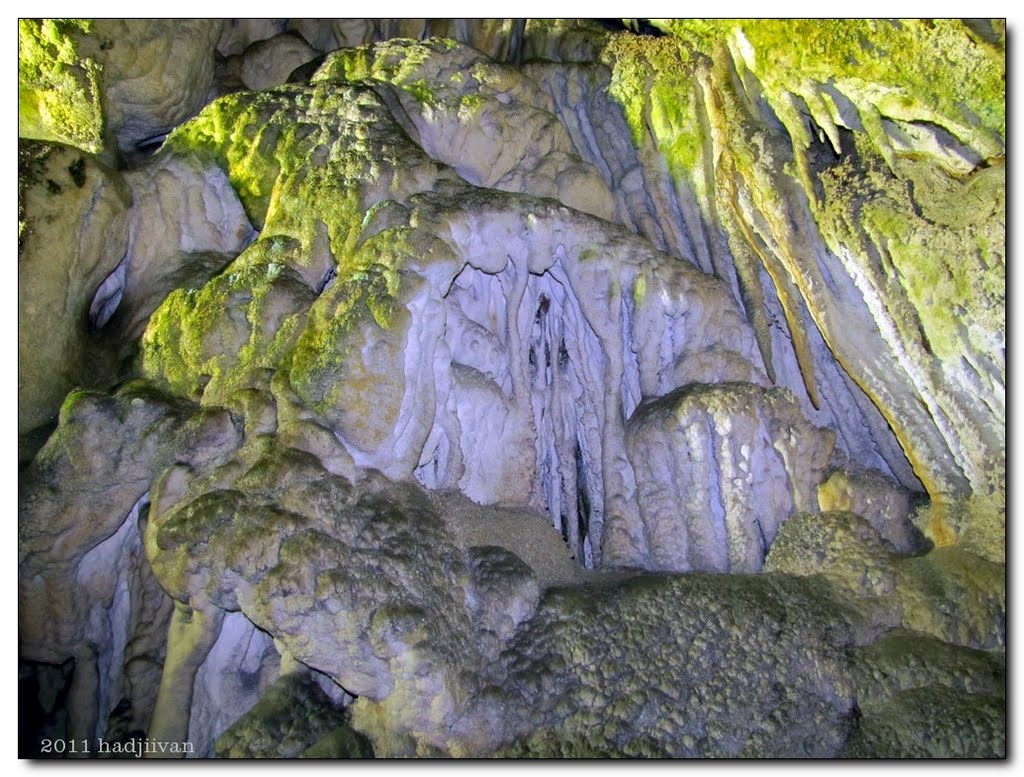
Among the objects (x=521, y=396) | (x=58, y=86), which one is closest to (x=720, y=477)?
(x=521, y=396)

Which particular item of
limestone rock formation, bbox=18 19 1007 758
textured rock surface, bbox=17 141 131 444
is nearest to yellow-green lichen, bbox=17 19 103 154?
limestone rock formation, bbox=18 19 1007 758

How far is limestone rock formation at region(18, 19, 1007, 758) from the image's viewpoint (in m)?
3.16

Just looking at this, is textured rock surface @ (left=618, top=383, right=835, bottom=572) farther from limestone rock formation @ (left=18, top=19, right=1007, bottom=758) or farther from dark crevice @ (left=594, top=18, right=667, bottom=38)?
dark crevice @ (left=594, top=18, right=667, bottom=38)

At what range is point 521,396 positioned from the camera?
14.2 ft

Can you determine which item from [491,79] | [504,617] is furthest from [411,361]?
[491,79]

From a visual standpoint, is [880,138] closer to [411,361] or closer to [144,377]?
[411,361]

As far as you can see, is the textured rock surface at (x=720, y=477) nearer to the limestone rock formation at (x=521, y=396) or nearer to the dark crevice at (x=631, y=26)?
the limestone rock formation at (x=521, y=396)

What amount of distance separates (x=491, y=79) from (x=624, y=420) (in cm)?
222

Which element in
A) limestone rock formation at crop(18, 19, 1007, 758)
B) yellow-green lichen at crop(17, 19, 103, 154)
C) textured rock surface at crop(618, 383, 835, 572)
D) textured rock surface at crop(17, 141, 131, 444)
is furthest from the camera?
yellow-green lichen at crop(17, 19, 103, 154)

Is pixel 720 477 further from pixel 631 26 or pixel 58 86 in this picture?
pixel 58 86

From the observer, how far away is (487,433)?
163 inches

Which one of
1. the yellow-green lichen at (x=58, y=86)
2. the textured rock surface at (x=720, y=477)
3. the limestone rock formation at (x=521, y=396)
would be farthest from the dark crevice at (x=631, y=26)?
the yellow-green lichen at (x=58, y=86)

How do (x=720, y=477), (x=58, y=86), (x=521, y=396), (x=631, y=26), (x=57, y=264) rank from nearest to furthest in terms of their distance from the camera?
1. (x=720, y=477)
2. (x=57, y=264)
3. (x=521, y=396)
4. (x=58, y=86)
5. (x=631, y=26)

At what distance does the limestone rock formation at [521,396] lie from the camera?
3164 millimetres
